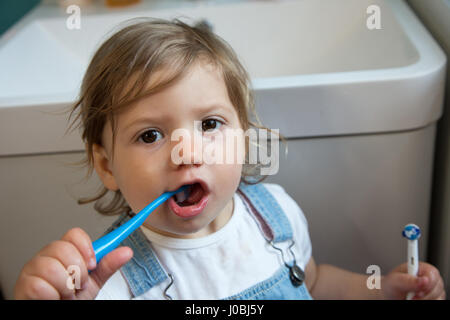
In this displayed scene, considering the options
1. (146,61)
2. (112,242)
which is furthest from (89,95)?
(112,242)

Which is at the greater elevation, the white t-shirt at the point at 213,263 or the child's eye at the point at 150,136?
the child's eye at the point at 150,136

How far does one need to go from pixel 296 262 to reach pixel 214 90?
26 centimetres

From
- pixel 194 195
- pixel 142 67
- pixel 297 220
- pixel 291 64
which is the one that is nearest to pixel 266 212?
pixel 297 220

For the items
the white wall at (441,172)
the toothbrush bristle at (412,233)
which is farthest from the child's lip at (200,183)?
the white wall at (441,172)

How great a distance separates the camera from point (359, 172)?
2.30ft

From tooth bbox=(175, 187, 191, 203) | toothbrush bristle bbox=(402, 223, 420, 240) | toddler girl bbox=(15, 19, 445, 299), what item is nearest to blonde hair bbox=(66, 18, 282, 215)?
toddler girl bbox=(15, 19, 445, 299)

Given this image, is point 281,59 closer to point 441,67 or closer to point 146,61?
point 441,67

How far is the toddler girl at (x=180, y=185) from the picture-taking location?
0.50m

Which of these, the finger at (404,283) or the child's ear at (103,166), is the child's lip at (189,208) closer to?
the child's ear at (103,166)

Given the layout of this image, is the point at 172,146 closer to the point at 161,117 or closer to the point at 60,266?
the point at 161,117

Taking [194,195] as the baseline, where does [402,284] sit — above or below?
below

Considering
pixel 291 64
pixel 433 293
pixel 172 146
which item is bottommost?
pixel 433 293

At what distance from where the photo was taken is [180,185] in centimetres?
50

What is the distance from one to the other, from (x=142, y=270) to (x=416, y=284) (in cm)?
32
